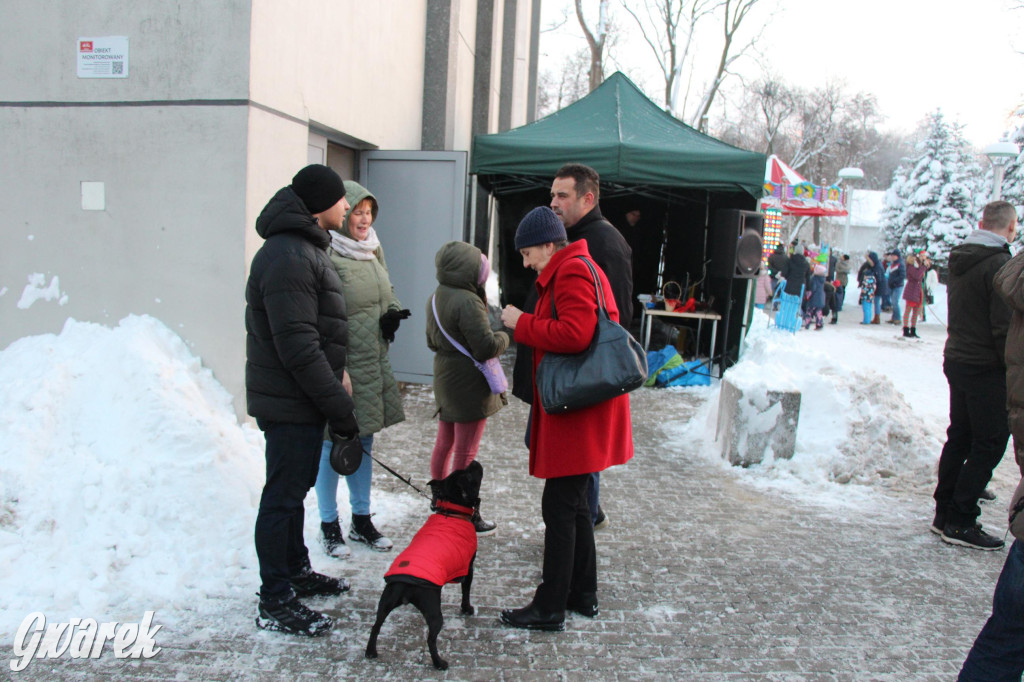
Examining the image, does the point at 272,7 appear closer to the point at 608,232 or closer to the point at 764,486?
the point at 608,232

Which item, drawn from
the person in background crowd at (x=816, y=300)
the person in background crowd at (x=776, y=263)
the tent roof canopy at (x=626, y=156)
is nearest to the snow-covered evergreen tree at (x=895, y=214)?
the person in background crowd at (x=776, y=263)

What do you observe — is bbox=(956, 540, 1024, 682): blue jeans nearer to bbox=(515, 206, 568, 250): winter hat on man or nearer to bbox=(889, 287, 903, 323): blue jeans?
bbox=(515, 206, 568, 250): winter hat on man

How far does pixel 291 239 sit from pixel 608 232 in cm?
166

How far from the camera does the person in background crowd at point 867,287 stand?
61.5 ft

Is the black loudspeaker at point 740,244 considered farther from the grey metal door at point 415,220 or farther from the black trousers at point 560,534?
the black trousers at point 560,534

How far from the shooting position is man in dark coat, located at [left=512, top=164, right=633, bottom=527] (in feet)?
12.5

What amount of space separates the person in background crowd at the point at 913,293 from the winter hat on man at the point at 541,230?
15.3 m

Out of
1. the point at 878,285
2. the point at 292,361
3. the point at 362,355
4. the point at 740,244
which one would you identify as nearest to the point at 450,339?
the point at 362,355

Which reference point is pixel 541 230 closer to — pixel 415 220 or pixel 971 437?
pixel 971 437

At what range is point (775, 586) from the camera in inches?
153

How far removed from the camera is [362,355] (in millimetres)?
3898

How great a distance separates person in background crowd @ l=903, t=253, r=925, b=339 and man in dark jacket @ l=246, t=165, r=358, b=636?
1591 cm

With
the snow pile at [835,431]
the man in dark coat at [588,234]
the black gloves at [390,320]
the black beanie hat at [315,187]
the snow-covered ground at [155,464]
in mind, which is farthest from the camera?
the snow pile at [835,431]

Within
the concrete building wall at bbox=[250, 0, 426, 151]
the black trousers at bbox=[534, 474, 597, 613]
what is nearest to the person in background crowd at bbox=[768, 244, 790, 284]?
the concrete building wall at bbox=[250, 0, 426, 151]
